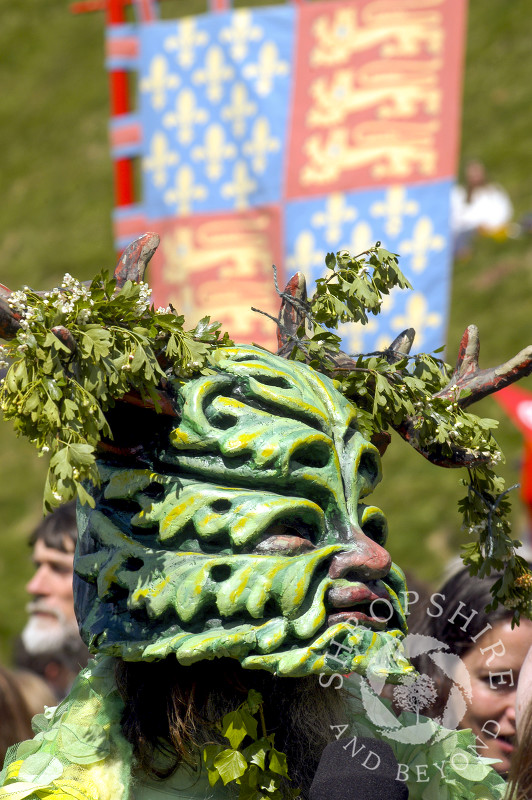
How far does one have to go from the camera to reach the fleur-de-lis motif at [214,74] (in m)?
6.00

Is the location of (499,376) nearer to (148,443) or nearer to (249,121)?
(148,443)

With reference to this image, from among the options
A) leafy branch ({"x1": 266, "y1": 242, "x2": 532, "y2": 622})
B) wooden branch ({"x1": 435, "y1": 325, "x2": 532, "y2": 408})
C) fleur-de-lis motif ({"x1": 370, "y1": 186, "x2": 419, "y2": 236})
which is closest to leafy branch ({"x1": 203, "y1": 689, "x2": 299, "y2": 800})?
leafy branch ({"x1": 266, "y1": 242, "x2": 532, "y2": 622})

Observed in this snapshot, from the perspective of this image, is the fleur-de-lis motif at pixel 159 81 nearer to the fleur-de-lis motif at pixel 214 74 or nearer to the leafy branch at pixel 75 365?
the fleur-de-lis motif at pixel 214 74

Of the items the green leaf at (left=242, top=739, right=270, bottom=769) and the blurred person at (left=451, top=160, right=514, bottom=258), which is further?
the blurred person at (left=451, top=160, right=514, bottom=258)

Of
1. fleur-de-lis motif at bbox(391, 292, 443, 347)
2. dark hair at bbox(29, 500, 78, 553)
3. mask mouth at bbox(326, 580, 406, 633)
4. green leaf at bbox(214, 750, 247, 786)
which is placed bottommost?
dark hair at bbox(29, 500, 78, 553)

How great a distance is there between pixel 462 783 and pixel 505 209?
22.4ft

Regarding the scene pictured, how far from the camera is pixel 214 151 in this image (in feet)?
19.9

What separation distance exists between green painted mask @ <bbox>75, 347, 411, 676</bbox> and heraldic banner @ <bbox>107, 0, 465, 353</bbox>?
3431 mm

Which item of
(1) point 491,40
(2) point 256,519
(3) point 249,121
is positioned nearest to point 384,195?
(3) point 249,121

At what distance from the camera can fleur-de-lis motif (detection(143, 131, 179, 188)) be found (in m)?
6.10

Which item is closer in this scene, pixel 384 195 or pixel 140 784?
pixel 140 784

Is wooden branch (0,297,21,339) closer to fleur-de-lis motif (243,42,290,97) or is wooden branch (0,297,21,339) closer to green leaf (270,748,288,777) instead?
green leaf (270,748,288,777)

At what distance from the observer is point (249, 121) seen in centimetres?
604

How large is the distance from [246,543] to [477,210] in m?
7.15
